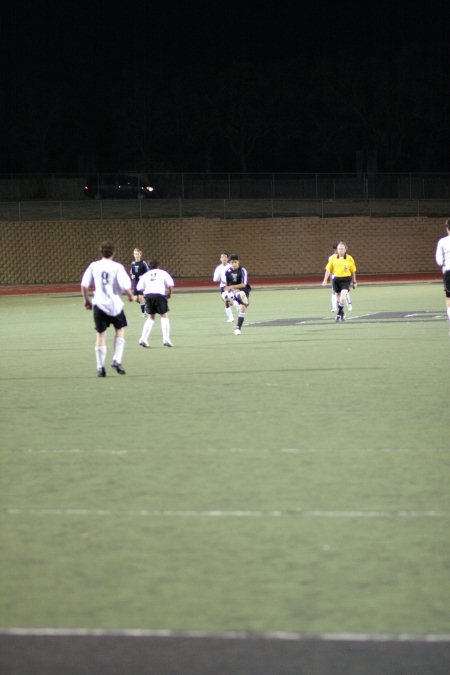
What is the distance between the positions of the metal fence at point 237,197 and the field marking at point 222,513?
1948 inches

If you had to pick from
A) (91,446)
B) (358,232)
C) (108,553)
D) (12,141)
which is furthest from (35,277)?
(108,553)

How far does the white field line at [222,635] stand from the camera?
500 centimetres

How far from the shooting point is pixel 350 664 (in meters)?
4.68

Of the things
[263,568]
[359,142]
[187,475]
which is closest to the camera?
[263,568]

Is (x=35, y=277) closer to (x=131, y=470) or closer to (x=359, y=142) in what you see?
(x=359, y=142)

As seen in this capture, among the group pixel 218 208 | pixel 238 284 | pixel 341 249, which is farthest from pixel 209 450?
pixel 218 208

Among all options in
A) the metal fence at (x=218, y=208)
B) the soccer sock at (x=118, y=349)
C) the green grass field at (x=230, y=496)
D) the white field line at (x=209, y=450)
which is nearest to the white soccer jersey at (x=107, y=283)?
the soccer sock at (x=118, y=349)

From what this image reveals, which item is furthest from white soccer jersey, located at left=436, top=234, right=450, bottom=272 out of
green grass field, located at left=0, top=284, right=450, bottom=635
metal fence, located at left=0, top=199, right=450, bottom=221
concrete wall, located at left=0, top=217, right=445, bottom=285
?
metal fence, located at left=0, top=199, right=450, bottom=221

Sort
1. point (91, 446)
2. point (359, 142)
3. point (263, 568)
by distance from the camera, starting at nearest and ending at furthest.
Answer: point (263, 568), point (91, 446), point (359, 142)

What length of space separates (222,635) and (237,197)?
55.0m

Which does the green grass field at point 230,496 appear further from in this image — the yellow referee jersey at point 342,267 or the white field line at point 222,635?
the yellow referee jersey at point 342,267

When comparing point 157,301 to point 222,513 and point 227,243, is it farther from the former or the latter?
point 227,243

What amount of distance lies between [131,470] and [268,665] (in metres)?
4.43

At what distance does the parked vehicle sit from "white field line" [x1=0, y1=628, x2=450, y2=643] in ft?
183
